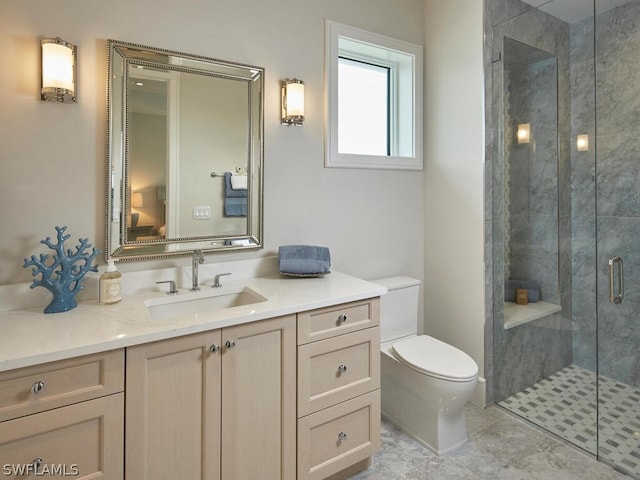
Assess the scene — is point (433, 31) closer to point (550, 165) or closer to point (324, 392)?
point (550, 165)

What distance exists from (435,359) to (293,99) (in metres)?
1.61

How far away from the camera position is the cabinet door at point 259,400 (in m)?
1.38

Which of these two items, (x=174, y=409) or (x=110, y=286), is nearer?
(x=174, y=409)

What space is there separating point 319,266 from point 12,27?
5.42 feet

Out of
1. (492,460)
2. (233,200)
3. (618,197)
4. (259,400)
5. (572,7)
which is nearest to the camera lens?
(259,400)

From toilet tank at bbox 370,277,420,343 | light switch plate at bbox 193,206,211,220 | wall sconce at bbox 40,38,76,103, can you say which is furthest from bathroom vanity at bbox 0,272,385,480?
wall sconce at bbox 40,38,76,103

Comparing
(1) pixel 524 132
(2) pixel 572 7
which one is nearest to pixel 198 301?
(1) pixel 524 132

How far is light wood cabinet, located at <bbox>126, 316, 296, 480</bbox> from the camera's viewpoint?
1233mm

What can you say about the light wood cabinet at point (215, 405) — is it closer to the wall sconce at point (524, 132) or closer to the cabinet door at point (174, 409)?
the cabinet door at point (174, 409)

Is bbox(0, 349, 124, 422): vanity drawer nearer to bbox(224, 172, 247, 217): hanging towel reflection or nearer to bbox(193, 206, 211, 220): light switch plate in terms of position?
bbox(193, 206, 211, 220): light switch plate

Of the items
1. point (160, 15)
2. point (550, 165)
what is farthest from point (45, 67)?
point (550, 165)

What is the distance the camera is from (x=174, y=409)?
1.29 metres

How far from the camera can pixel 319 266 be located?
198 centimetres

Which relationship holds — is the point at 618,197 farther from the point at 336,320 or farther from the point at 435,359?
the point at 336,320
